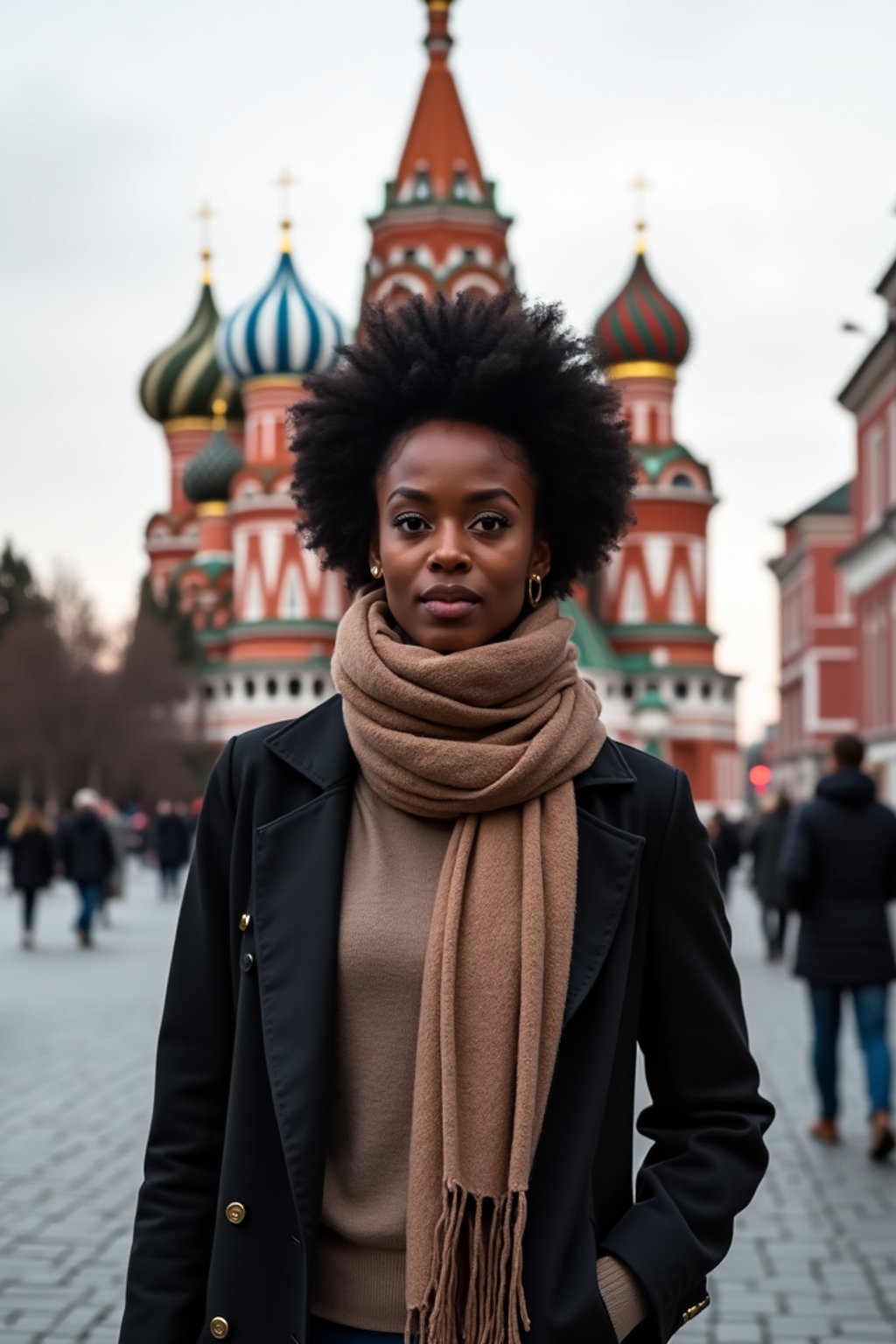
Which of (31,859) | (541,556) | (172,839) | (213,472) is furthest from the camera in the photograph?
(213,472)

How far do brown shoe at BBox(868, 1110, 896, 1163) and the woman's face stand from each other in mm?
6039

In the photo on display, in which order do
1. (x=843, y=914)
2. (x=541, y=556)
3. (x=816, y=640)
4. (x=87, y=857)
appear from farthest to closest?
1. (x=816, y=640)
2. (x=87, y=857)
3. (x=843, y=914)
4. (x=541, y=556)

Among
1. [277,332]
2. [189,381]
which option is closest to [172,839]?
[277,332]

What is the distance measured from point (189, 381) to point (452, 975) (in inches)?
3167

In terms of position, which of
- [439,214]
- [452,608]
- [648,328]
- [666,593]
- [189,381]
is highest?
[439,214]

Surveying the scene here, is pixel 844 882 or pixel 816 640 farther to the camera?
pixel 816 640

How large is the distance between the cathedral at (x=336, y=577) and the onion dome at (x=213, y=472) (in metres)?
4.89

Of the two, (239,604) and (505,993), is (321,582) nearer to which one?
(239,604)

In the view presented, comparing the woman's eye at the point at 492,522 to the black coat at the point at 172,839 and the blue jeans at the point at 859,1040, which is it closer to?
the blue jeans at the point at 859,1040

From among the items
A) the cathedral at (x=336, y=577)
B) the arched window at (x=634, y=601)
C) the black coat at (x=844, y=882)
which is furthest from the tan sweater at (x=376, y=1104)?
the arched window at (x=634, y=601)

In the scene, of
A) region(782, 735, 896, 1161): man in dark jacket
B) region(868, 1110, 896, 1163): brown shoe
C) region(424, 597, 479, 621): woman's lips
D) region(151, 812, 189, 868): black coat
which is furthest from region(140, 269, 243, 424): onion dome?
region(424, 597, 479, 621): woman's lips

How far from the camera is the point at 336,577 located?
65.2 m

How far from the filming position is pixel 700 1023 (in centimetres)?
272

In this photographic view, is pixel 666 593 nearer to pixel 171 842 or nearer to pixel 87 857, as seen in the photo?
pixel 171 842
